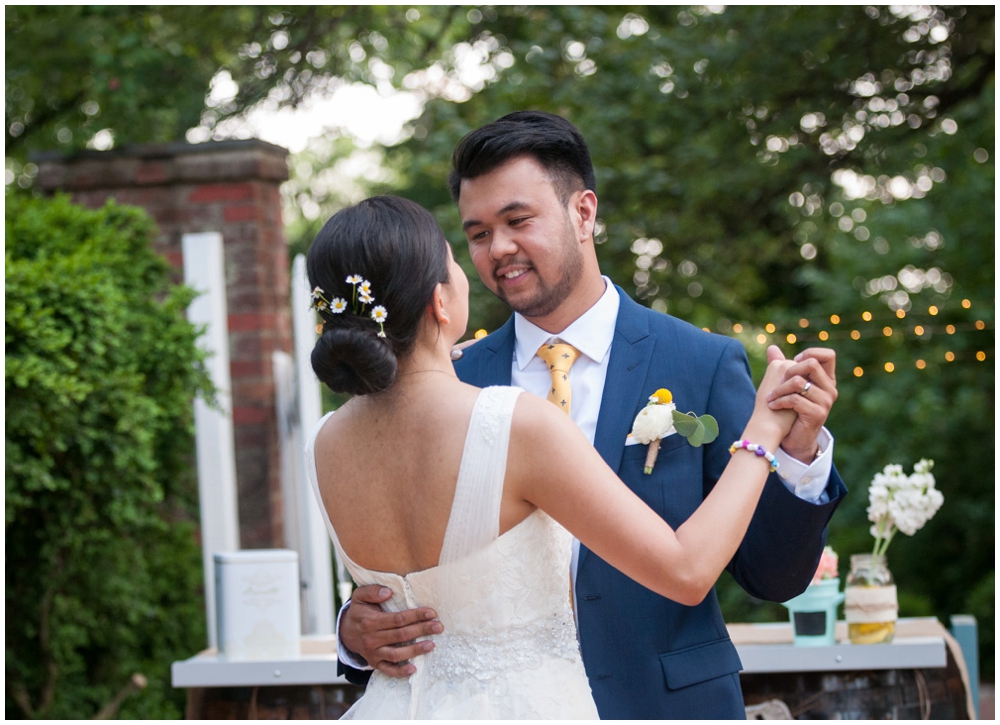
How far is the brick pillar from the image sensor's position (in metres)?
4.39

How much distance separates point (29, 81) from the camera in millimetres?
6680

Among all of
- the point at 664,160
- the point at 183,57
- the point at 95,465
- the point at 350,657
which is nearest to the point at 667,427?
the point at 350,657

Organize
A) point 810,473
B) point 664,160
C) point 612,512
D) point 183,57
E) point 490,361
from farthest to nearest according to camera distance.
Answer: point 664,160, point 183,57, point 490,361, point 810,473, point 612,512

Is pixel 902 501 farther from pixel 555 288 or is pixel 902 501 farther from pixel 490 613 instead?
pixel 490 613

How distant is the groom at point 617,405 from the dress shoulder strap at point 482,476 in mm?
198

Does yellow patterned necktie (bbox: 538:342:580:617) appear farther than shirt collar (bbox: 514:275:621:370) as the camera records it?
No

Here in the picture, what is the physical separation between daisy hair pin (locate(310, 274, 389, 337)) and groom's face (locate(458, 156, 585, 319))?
24.0 inches

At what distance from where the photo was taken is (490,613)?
1779mm

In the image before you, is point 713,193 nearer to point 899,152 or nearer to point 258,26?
point 899,152

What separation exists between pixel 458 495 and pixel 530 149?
974mm

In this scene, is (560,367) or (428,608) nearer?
(428,608)

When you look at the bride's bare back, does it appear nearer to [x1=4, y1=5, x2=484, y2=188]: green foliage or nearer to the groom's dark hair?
the groom's dark hair

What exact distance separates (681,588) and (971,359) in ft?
21.0

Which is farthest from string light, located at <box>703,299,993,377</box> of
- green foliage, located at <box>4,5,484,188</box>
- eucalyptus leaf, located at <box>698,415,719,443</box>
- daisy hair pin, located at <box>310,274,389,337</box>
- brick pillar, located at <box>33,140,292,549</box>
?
green foliage, located at <box>4,5,484,188</box>
